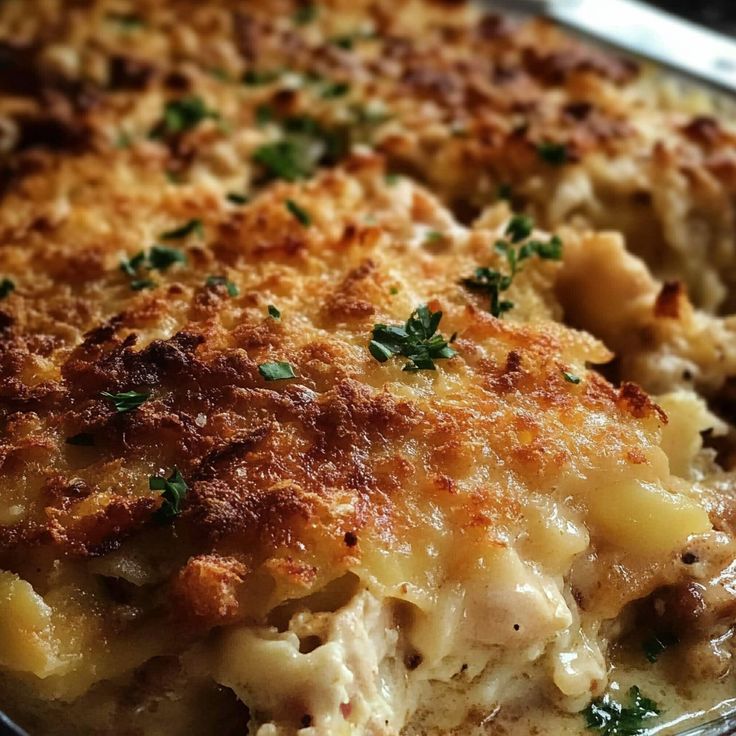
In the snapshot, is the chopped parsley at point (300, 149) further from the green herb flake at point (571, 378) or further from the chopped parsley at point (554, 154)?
the green herb flake at point (571, 378)

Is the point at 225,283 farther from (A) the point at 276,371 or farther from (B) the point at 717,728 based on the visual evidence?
(B) the point at 717,728

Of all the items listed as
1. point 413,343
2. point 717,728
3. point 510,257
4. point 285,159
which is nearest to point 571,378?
point 413,343

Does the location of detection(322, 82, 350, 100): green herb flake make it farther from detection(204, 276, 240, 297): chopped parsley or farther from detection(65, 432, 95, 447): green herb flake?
detection(65, 432, 95, 447): green herb flake

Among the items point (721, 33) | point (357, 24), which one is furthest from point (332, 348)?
point (721, 33)

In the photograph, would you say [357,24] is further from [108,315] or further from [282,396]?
[282,396]

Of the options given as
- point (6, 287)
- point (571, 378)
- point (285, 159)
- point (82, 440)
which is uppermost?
point (571, 378)

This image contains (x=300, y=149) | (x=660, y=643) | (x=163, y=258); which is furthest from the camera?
(x=300, y=149)

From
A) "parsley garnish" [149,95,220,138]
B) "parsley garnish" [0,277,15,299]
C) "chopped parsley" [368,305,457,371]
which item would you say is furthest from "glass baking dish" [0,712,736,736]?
"parsley garnish" [149,95,220,138]
